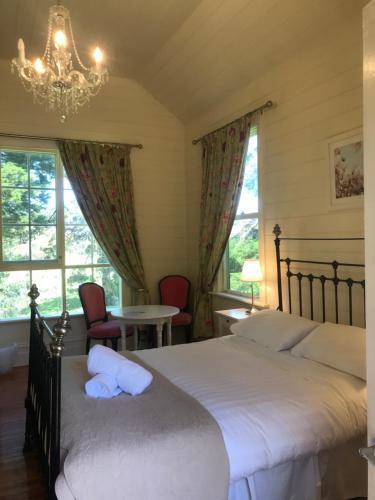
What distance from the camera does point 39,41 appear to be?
145 inches

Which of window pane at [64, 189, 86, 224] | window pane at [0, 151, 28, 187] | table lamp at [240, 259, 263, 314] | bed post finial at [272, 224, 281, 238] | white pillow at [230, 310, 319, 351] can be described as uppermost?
window pane at [0, 151, 28, 187]

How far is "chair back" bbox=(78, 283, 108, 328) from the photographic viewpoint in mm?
4215

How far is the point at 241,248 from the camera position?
13.4 ft

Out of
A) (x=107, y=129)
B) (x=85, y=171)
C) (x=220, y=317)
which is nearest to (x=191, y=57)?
(x=107, y=129)

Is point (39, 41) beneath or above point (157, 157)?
above

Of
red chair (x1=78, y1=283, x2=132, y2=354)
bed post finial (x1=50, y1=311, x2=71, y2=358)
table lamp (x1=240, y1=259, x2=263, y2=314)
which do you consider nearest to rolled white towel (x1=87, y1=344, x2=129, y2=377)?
bed post finial (x1=50, y1=311, x2=71, y2=358)

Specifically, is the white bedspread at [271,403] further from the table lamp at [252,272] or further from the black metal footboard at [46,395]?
the table lamp at [252,272]

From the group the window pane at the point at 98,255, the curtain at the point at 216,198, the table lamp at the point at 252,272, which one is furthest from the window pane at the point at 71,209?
the table lamp at the point at 252,272

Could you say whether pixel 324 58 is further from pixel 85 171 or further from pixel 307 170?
pixel 85 171

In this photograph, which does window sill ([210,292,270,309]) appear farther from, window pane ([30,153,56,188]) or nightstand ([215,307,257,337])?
window pane ([30,153,56,188])

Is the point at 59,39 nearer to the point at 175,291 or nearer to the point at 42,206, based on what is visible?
the point at 42,206

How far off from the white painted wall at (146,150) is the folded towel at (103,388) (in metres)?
2.71

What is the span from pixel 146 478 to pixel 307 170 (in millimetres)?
2480

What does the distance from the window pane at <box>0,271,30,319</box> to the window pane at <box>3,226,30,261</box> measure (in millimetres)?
176
